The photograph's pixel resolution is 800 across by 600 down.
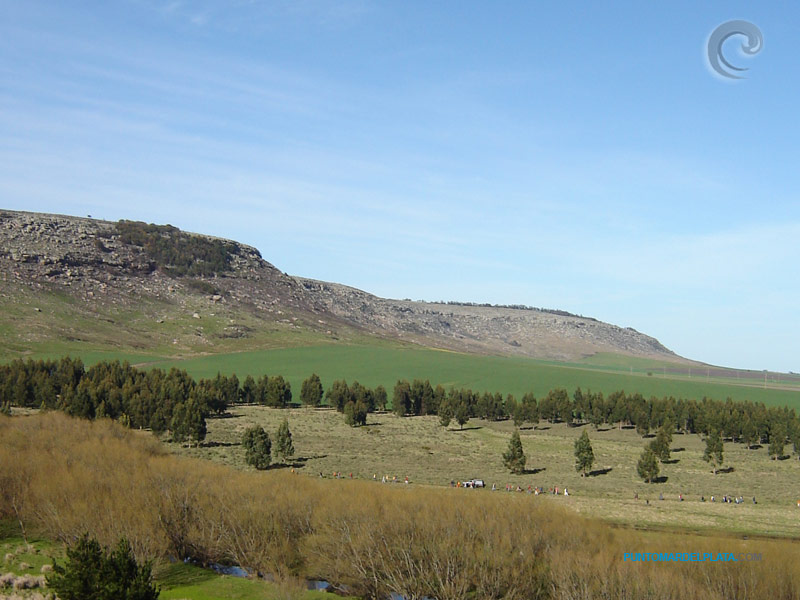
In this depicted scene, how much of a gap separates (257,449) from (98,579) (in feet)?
155

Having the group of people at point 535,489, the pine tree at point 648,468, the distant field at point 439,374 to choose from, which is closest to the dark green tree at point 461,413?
the distant field at point 439,374

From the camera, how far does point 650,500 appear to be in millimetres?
68500

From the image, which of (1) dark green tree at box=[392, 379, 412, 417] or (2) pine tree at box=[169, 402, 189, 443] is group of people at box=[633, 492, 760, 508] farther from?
(1) dark green tree at box=[392, 379, 412, 417]

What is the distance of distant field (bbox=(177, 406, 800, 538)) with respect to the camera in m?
61.3

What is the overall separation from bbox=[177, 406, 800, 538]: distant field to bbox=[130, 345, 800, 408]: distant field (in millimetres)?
39545

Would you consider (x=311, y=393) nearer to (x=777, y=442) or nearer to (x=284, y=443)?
(x=284, y=443)

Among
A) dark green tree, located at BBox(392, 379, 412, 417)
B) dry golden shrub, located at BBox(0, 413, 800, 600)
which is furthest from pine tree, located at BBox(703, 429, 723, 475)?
dark green tree, located at BBox(392, 379, 412, 417)

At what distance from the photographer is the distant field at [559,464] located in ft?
201

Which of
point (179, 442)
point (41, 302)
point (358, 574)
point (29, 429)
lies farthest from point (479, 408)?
point (41, 302)

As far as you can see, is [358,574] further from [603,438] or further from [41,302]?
[41,302]

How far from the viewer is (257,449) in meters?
76.6

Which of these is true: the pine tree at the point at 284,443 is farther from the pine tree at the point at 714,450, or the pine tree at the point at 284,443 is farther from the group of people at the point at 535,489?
the pine tree at the point at 714,450

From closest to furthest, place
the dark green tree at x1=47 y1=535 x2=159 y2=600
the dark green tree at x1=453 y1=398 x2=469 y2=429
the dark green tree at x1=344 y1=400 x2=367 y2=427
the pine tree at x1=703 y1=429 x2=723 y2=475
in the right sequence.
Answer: the dark green tree at x1=47 y1=535 x2=159 y2=600 → the pine tree at x1=703 y1=429 x2=723 y2=475 → the dark green tree at x1=344 y1=400 x2=367 y2=427 → the dark green tree at x1=453 y1=398 x2=469 y2=429

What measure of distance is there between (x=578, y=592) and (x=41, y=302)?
202 metres
